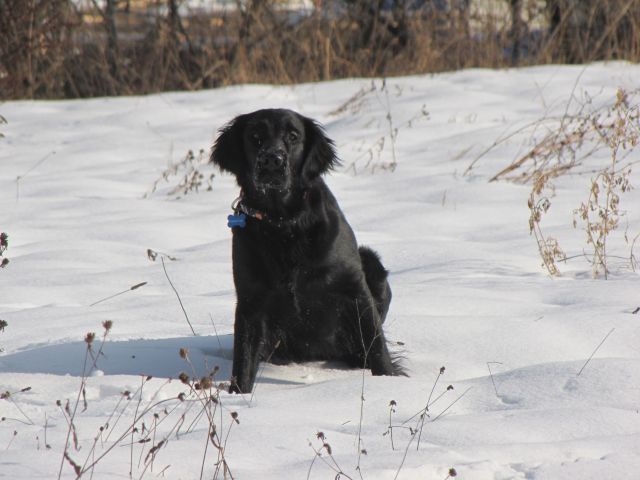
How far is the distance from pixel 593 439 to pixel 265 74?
8.89 m

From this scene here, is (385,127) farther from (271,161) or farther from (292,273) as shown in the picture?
(292,273)

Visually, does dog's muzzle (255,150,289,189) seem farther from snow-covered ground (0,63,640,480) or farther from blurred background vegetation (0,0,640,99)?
blurred background vegetation (0,0,640,99)

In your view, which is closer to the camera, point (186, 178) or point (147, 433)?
point (147, 433)

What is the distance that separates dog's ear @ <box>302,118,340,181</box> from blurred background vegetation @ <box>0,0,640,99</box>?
21.2 feet

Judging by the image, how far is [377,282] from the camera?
3.98 metres

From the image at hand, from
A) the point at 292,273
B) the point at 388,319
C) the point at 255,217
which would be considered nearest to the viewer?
the point at 292,273

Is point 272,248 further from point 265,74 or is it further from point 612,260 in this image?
point 265,74

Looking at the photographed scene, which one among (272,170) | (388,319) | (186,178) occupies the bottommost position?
(388,319)

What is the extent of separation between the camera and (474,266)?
16.4 feet

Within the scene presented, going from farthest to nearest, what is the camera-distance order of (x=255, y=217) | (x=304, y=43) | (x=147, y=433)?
(x=304, y=43), (x=255, y=217), (x=147, y=433)

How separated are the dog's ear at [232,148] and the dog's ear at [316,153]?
277 millimetres

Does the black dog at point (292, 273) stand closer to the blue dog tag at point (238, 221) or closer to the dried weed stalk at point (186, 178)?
the blue dog tag at point (238, 221)

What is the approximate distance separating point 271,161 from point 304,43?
23.7 ft

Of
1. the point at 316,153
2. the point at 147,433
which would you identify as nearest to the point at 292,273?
the point at 316,153
